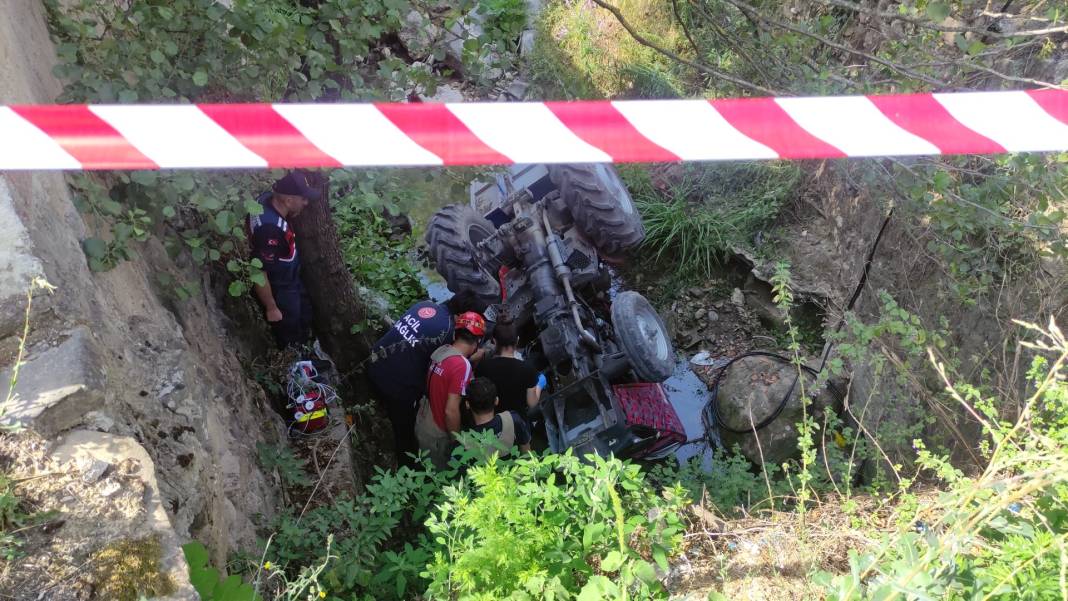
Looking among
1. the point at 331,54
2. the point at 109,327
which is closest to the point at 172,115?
the point at 109,327

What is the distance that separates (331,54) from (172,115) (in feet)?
4.59

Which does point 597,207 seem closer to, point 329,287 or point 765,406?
point 765,406

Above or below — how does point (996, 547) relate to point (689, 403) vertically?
above

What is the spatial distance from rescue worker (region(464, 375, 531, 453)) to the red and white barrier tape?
204cm

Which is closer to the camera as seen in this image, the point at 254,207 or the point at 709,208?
the point at 254,207

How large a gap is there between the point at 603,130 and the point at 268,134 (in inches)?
36.3

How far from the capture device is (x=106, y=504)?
195 centimetres

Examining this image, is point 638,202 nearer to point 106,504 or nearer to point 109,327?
point 109,327

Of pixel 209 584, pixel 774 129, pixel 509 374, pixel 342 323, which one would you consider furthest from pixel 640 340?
pixel 209 584

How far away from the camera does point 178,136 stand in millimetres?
2002

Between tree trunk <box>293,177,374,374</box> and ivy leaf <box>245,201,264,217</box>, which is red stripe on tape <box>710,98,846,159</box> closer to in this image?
ivy leaf <box>245,201,264,217</box>

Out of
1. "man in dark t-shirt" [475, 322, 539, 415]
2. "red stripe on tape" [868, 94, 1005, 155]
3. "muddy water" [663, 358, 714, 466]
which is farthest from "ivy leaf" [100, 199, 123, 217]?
"muddy water" [663, 358, 714, 466]

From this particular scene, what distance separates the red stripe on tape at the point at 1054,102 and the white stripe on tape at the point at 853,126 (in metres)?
0.36

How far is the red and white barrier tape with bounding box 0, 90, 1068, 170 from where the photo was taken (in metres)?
2.00
